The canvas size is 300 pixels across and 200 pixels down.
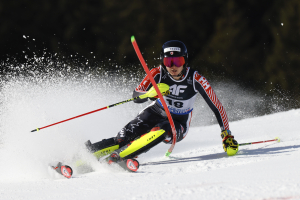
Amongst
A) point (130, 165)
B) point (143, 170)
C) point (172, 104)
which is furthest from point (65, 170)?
point (172, 104)

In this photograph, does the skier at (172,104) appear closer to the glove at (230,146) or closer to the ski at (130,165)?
the glove at (230,146)

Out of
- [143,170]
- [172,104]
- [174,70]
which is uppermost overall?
Answer: [174,70]

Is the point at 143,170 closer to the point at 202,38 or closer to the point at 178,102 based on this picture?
the point at 178,102

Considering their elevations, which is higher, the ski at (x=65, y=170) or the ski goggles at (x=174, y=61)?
the ski goggles at (x=174, y=61)

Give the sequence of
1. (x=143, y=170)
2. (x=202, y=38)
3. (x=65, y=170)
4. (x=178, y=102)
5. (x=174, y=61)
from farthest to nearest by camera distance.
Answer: (x=202, y=38)
(x=178, y=102)
(x=174, y=61)
(x=143, y=170)
(x=65, y=170)

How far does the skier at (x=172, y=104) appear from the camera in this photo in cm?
278

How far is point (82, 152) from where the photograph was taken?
277 centimetres

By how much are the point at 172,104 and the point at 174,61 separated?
0.47 metres

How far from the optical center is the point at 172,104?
9.87 ft

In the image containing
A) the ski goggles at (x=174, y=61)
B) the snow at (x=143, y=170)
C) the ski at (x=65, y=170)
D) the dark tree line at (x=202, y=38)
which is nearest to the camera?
the snow at (x=143, y=170)

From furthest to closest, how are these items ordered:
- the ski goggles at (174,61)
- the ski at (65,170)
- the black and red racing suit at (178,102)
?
1. the black and red racing suit at (178,102)
2. the ski goggles at (174,61)
3. the ski at (65,170)

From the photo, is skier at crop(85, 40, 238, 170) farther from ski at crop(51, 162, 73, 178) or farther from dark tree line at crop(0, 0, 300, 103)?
dark tree line at crop(0, 0, 300, 103)

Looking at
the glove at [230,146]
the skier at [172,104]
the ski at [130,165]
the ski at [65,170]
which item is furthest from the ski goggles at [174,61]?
the ski at [65,170]

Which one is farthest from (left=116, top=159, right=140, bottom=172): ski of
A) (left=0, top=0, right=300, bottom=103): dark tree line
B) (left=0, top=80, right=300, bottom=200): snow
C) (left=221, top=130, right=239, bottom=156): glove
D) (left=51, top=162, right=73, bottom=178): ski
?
(left=0, top=0, right=300, bottom=103): dark tree line
